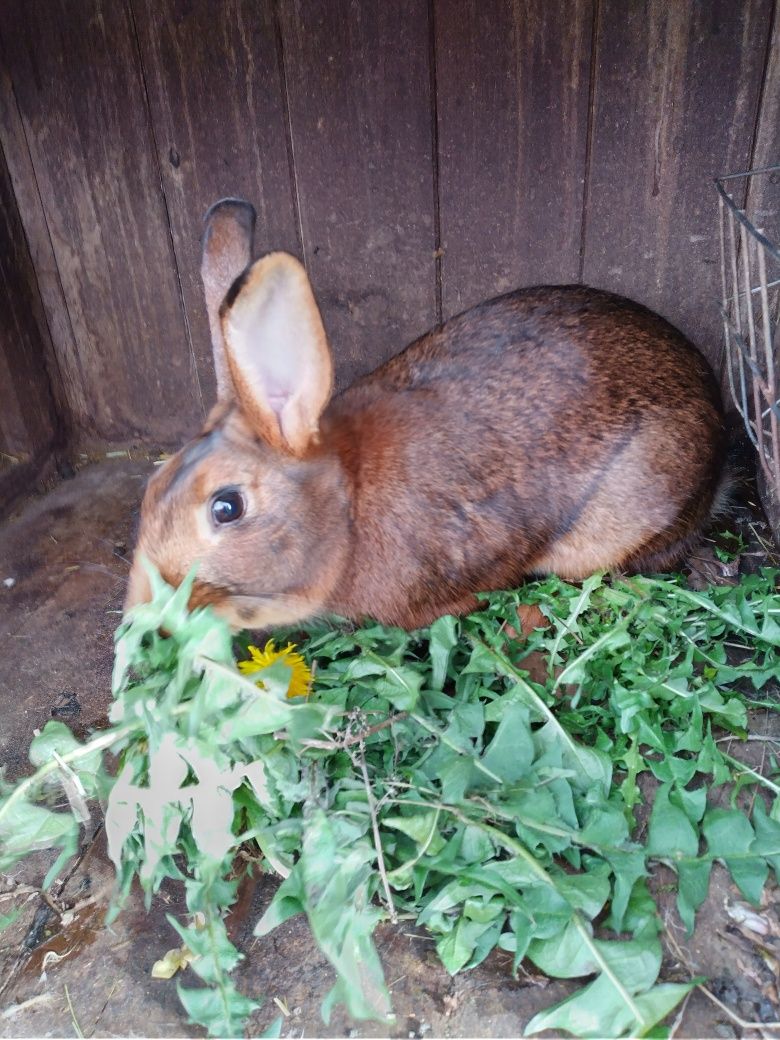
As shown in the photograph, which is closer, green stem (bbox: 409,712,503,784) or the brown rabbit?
green stem (bbox: 409,712,503,784)

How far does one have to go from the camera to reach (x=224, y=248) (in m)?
2.13

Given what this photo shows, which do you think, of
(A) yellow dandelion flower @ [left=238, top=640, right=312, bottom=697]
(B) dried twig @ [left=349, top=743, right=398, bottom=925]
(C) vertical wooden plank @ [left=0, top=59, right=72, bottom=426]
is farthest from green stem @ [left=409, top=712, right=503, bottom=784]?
(C) vertical wooden plank @ [left=0, top=59, right=72, bottom=426]

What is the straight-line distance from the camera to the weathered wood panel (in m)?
2.96

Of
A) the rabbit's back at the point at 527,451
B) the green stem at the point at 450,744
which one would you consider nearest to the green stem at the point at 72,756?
the green stem at the point at 450,744

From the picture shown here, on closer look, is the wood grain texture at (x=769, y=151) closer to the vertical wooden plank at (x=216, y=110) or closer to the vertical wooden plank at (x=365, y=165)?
the vertical wooden plank at (x=365, y=165)

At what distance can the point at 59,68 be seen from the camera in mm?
2719

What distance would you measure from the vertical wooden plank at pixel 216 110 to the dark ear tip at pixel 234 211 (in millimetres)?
731

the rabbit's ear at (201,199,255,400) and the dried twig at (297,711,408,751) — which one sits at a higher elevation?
the rabbit's ear at (201,199,255,400)

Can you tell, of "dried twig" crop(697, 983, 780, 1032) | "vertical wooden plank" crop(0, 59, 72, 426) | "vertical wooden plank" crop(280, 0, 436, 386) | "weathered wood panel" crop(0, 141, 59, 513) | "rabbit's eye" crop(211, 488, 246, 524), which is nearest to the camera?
"dried twig" crop(697, 983, 780, 1032)

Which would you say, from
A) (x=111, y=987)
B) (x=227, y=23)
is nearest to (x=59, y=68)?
(x=227, y=23)

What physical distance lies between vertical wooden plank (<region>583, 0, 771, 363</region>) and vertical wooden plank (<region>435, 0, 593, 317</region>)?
69 millimetres

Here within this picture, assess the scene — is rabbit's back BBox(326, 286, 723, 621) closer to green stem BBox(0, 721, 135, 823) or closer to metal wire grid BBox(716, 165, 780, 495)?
metal wire grid BBox(716, 165, 780, 495)

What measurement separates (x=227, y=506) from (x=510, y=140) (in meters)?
1.48

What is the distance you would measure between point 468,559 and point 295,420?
0.58m
